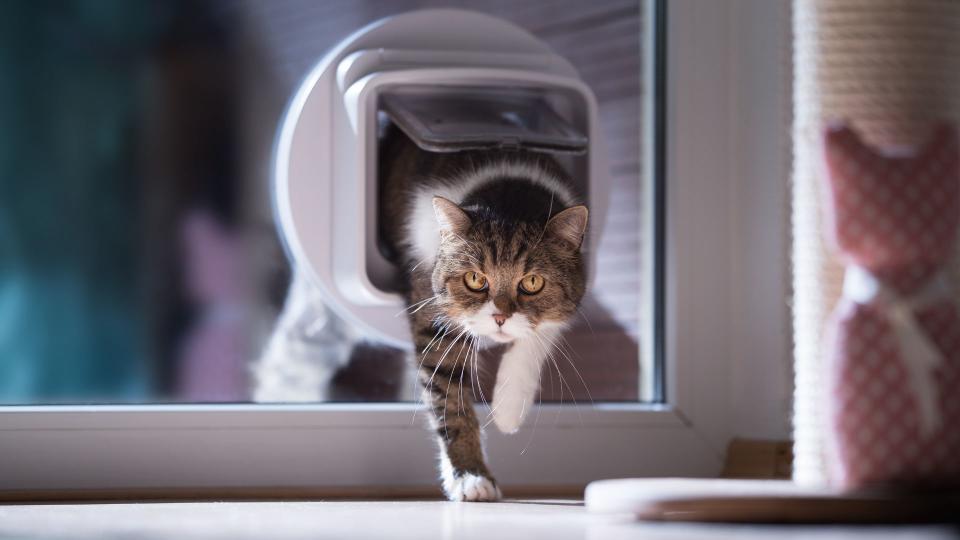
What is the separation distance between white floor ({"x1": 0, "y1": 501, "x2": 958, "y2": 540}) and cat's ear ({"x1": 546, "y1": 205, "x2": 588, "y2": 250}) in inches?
14.6

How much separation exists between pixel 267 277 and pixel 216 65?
366 mm

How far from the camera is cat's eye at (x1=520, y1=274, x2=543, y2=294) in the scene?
4.92 feet

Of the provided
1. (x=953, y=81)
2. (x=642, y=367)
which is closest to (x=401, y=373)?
(x=642, y=367)

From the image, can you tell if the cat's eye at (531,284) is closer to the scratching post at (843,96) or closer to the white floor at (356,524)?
the white floor at (356,524)

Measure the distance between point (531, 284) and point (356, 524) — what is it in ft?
1.68

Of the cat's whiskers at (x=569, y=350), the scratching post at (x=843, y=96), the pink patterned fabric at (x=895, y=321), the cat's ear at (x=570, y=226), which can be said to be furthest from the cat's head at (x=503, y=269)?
the pink patterned fabric at (x=895, y=321)

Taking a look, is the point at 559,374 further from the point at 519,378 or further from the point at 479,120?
the point at 479,120

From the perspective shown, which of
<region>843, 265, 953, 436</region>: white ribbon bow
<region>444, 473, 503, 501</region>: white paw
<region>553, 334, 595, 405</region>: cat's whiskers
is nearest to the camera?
<region>843, 265, 953, 436</region>: white ribbon bow

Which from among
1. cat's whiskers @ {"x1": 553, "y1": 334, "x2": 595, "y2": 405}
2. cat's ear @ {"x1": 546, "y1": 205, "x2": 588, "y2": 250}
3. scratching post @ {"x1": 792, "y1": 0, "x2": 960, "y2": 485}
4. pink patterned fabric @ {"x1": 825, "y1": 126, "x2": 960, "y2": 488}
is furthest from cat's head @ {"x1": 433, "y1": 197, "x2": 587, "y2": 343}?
pink patterned fabric @ {"x1": 825, "y1": 126, "x2": 960, "y2": 488}

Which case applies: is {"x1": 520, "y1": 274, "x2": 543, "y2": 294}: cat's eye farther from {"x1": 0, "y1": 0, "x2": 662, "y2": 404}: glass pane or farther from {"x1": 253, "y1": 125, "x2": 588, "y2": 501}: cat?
{"x1": 0, "y1": 0, "x2": 662, "y2": 404}: glass pane

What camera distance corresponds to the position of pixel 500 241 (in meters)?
1.48

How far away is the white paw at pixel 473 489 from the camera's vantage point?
4.50 ft

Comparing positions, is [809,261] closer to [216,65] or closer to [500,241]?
[500,241]

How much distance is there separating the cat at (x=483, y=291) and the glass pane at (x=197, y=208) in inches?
6.3
